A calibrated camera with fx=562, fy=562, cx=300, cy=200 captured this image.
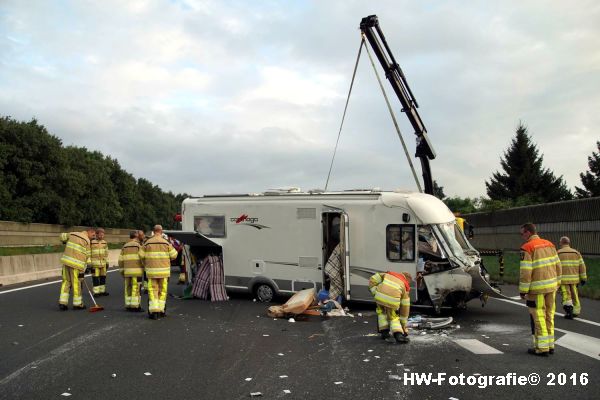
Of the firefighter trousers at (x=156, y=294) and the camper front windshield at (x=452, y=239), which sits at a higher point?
the camper front windshield at (x=452, y=239)

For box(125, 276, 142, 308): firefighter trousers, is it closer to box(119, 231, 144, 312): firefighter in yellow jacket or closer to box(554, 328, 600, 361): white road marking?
box(119, 231, 144, 312): firefighter in yellow jacket

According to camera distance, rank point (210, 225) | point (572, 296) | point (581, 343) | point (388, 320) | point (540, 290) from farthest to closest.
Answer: point (210, 225) < point (572, 296) < point (388, 320) < point (581, 343) < point (540, 290)

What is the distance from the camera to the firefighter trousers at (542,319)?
312 inches

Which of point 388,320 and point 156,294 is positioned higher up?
point 156,294

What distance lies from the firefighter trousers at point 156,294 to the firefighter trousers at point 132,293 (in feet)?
3.20

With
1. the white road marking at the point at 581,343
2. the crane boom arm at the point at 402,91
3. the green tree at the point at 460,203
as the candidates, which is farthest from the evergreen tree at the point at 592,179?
the white road marking at the point at 581,343

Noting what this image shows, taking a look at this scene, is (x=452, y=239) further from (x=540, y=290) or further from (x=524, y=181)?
(x=524, y=181)

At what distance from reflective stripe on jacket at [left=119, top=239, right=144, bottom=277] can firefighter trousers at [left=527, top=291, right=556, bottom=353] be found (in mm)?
7781

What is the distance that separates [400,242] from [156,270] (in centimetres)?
521

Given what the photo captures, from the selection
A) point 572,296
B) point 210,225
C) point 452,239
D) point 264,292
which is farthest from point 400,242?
point 210,225

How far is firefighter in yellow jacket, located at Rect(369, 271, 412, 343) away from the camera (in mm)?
8961

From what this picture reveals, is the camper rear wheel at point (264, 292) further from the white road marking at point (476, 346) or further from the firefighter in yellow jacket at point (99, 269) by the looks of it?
the white road marking at point (476, 346)

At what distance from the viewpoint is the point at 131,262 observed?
40.5 feet

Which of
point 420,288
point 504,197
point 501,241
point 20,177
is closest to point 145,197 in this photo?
point 20,177
